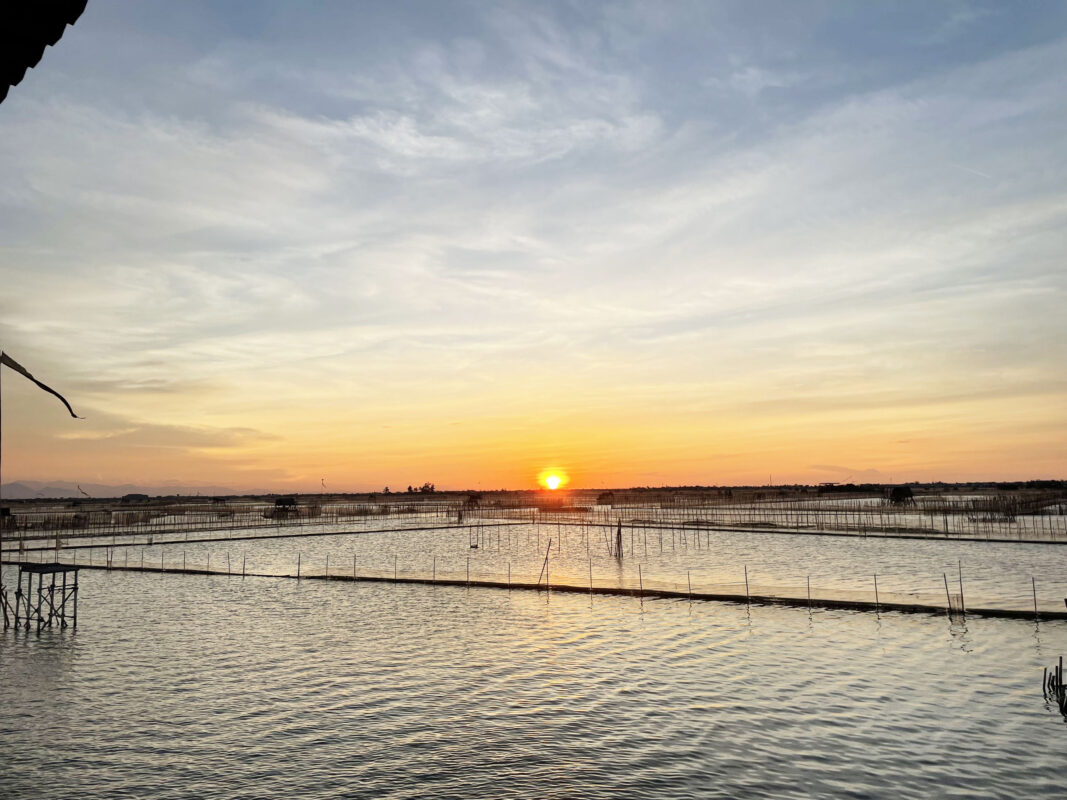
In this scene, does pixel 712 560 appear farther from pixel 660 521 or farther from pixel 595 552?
pixel 660 521

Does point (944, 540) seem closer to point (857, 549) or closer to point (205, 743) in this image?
point (857, 549)

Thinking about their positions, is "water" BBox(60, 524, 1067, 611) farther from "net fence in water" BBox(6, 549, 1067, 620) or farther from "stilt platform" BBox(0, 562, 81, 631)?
"stilt platform" BBox(0, 562, 81, 631)

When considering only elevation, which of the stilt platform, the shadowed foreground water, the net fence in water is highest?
the stilt platform

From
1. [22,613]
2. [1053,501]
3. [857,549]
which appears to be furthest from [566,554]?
[1053,501]

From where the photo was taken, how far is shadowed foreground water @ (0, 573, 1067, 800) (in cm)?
2327

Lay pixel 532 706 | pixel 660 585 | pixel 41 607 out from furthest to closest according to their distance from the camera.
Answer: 1. pixel 660 585
2. pixel 41 607
3. pixel 532 706

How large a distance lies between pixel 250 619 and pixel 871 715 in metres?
36.6

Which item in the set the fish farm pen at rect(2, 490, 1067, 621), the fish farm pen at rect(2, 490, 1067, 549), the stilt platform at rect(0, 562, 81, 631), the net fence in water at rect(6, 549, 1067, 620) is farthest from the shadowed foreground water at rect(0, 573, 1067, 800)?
the fish farm pen at rect(2, 490, 1067, 549)

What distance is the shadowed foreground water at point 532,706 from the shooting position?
23.3 meters

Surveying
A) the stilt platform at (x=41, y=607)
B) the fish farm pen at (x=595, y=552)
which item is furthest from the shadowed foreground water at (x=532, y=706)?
the fish farm pen at (x=595, y=552)

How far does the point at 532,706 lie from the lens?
30.6m

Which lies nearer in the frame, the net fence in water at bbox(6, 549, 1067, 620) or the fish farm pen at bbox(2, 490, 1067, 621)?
the net fence in water at bbox(6, 549, 1067, 620)

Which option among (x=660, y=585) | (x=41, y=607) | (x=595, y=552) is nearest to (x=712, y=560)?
(x=595, y=552)

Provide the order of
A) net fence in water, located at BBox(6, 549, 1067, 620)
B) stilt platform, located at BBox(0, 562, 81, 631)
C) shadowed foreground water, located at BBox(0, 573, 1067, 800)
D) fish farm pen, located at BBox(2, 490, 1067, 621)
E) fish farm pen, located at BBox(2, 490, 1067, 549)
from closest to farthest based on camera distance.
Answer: shadowed foreground water, located at BBox(0, 573, 1067, 800) → stilt platform, located at BBox(0, 562, 81, 631) → net fence in water, located at BBox(6, 549, 1067, 620) → fish farm pen, located at BBox(2, 490, 1067, 621) → fish farm pen, located at BBox(2, 490, 1067, 549)
